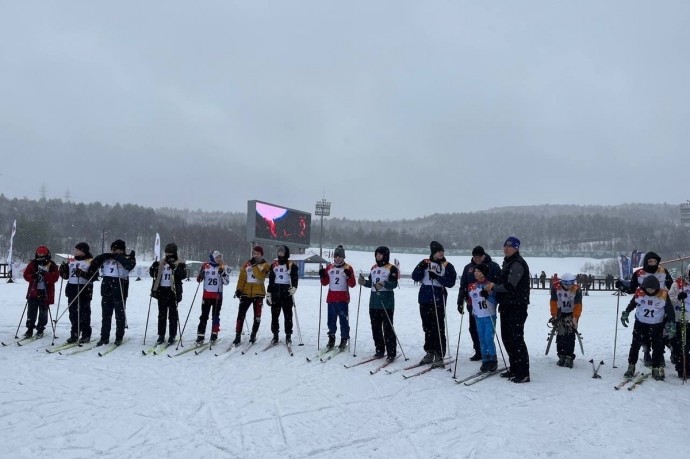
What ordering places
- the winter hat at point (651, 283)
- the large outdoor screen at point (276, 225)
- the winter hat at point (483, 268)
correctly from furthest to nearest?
1. the large outdoor screen at point (276, 225)
2. the winter hat at point (483, 268)
3. the winter hat at point (651, 283)

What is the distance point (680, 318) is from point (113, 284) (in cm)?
934

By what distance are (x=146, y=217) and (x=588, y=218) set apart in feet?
421

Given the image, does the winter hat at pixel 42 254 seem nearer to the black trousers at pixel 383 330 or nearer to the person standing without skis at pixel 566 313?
the black trousers at pixel 383 330

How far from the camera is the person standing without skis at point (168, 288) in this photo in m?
9.04

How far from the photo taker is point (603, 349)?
10.1m

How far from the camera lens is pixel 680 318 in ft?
24.7

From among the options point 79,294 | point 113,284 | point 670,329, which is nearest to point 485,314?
point 670,329

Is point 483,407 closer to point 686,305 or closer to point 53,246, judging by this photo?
point 686,305

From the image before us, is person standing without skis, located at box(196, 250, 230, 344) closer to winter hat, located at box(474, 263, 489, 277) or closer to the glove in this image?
winter hat, located at box(474, 263, 489, 277)

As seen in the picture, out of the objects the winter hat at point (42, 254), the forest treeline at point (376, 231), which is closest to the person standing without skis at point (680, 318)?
the winter hat at point (42, 254)

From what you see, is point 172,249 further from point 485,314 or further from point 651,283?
point 651,283

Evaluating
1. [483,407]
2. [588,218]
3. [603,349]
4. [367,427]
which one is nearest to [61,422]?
[367,427]

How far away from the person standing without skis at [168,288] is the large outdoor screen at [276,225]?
28454 mm

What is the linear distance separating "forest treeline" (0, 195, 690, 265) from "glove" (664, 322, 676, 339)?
277 ft
